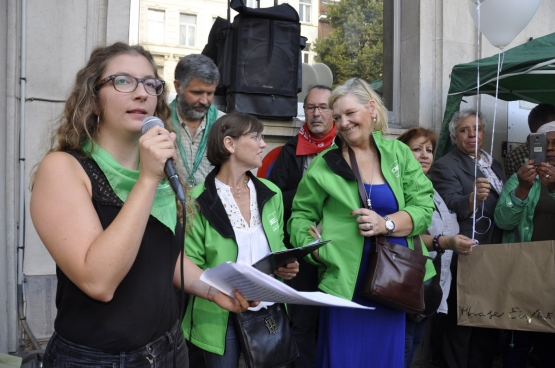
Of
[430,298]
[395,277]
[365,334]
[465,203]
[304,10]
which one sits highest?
[304,10]

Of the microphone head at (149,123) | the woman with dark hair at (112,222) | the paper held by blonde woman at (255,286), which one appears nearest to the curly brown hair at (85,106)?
the woman with dark hair at (112,222)

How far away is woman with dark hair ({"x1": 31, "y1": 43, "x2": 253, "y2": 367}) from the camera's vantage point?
1.63 metres

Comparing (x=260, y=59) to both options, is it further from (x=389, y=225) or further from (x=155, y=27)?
(x=389, y=225)

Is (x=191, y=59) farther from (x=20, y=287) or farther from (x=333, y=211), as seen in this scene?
(x=20, y=287)

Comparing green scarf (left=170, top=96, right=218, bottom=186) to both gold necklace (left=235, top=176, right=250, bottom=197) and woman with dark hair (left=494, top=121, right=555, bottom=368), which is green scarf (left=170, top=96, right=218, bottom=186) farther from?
woman with dark hair (left=494, top=121, right=555, bottom=368)

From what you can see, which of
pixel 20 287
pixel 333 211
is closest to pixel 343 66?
pixel 333 211

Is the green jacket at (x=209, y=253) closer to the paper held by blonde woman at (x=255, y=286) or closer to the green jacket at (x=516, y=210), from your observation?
the paper held by blonde woman at (x=255, y=286)

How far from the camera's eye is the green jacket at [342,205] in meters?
3.32

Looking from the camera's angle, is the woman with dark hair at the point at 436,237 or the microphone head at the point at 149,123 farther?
the woman with dark hair at the point at 436,237

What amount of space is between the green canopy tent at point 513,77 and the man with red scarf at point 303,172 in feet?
4.45

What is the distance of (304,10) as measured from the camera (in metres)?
6.24

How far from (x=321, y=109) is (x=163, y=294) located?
2.90 metres

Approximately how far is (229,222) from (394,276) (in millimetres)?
948

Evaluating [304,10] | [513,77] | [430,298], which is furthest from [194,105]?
[513,77]
